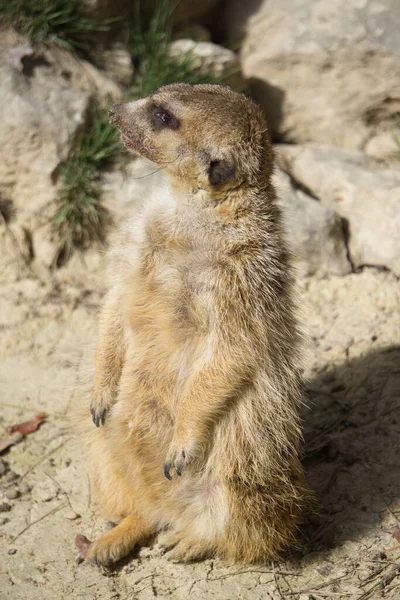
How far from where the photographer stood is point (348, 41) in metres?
5.04

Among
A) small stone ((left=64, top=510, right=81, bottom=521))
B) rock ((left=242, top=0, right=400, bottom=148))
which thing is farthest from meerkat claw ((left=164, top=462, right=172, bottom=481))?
rock ((left=242, top=0, right=400, bottom=148))

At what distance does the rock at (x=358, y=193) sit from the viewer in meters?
4.66

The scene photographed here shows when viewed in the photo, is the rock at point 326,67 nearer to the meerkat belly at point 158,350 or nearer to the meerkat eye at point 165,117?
the meerkat eye at point 165,117

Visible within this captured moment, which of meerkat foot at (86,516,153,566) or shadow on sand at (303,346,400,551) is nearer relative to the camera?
meerkat foot at (86,516,153,566)

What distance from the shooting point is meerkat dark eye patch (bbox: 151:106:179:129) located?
276 centimetres

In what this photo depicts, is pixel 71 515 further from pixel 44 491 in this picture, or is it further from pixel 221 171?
pixel 221 171

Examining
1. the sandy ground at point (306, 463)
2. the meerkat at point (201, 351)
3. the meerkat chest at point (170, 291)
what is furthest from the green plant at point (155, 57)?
the meerkat chest at point (170, 291)

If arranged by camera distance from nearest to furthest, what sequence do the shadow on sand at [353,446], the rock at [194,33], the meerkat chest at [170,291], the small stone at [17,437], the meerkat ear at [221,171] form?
the meerkat ear at [221,171] < the meerkat chest at [170,291] < the shadow on sand at [353,446] < the small stone at [17,437] < the rock at [194,33]

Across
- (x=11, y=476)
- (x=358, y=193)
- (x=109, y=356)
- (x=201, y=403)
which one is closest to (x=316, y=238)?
(x=358, y=193)

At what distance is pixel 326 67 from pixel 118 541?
3427mm

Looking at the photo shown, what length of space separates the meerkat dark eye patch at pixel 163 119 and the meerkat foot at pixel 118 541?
153 cm

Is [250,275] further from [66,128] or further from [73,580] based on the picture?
[66,128]

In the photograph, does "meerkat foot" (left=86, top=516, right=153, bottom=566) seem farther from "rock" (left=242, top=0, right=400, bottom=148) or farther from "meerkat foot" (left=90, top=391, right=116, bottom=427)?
"rock" (left=242, top=0, right=400, bottom=148)

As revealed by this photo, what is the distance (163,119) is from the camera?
9.10 ft
